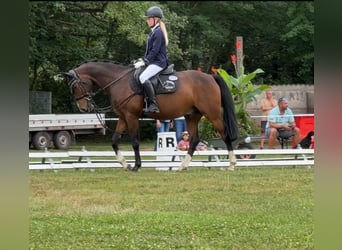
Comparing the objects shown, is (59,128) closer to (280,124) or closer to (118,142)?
(280,124)

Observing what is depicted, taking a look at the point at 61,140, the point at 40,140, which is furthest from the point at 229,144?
the point at 61,140

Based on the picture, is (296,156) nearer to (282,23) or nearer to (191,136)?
(191,136)

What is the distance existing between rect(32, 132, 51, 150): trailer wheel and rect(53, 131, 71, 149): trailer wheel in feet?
1.08

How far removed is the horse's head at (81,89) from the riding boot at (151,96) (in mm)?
848

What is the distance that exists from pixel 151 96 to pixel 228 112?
118cm

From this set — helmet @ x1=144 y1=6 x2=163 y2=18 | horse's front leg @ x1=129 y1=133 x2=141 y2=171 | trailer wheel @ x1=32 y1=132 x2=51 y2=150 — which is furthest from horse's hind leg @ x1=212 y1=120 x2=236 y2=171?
trailer wheel @ x1=32 y1=132 x2=51 y2=150

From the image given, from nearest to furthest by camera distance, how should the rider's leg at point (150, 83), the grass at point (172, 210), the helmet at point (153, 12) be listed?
the grass at point (172, 210), the helmet at point (153, 12), the rider's leg at point (150, 83)

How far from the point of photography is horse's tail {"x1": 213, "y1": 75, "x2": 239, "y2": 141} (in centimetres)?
765

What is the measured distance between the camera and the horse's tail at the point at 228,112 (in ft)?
25.1

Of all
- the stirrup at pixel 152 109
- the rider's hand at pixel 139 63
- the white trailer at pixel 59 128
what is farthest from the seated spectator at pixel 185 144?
the white trailer at pixel 59 128

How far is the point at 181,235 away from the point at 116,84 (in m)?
4.26

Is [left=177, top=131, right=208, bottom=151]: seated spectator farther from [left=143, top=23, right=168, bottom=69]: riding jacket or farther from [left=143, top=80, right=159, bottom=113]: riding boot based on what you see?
[left=143, top=23, right=168, bottom=69]: riding jacket

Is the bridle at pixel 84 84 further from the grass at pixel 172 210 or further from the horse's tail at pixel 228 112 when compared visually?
the horse's tail at pixel 228 112
